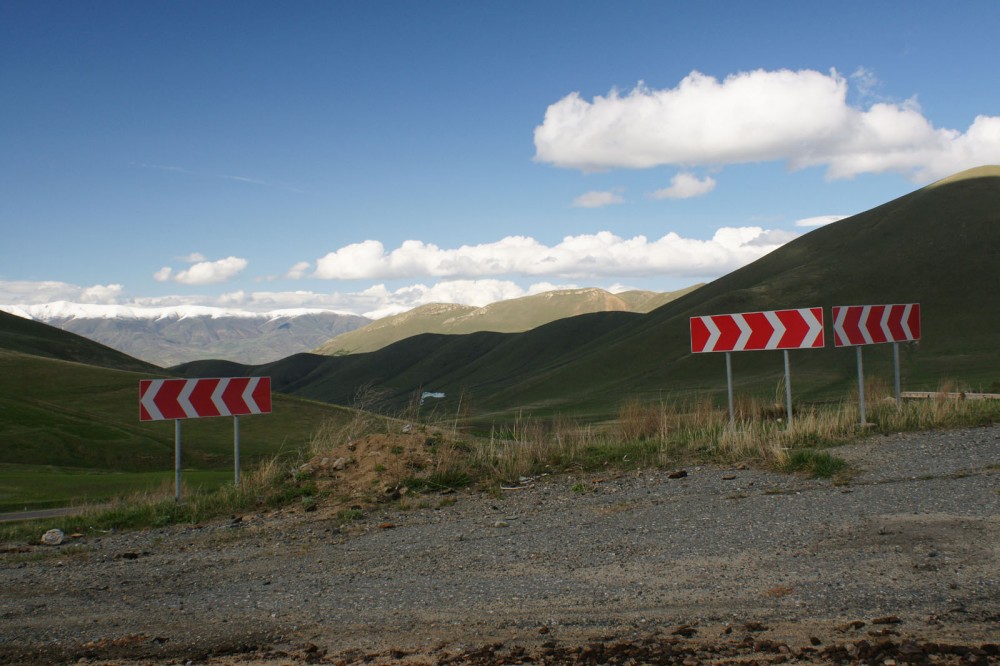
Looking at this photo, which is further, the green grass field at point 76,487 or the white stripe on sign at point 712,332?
the green grass field at point 76,487

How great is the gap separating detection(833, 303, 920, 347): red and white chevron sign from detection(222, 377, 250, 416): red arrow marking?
984 cm

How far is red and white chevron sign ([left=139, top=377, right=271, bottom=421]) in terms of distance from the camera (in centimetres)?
1287

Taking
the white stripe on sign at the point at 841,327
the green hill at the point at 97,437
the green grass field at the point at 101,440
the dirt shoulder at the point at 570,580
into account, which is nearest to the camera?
the dirt shoulder at the point at 570,580

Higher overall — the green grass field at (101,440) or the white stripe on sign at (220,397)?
the white stripe on sign at (220,397)

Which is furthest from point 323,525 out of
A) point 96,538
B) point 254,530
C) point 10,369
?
point 10,369

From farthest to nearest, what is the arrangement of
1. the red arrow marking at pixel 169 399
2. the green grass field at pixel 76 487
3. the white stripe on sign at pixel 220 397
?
the green grass field at pixel 76 487 < the white stripe on sign at pixel 220 397 < the red arrow marking at pixel 169 399

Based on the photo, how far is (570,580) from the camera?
6.86 meters

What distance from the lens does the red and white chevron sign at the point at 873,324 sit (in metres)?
14.2

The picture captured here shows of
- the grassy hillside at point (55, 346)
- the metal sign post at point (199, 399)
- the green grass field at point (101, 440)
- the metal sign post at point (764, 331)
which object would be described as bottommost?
the green grass field at point (101, 440)

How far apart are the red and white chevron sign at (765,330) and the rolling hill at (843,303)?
136ft

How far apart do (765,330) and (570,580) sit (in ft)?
26.7

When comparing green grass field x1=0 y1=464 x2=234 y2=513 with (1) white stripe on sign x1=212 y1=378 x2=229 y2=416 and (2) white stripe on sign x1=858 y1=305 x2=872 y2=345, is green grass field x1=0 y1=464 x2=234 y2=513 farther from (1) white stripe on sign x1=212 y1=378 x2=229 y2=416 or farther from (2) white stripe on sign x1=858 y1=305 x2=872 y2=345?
(2) white stripe on sign x1=858 y1=305 x2=872 y2=345

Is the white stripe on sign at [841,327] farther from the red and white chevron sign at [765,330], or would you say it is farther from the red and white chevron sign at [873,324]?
the red and white chevron sign at [765,330]

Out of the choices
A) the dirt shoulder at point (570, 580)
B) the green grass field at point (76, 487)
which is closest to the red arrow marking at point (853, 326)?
the dirt shoulder at point (570, 580)
